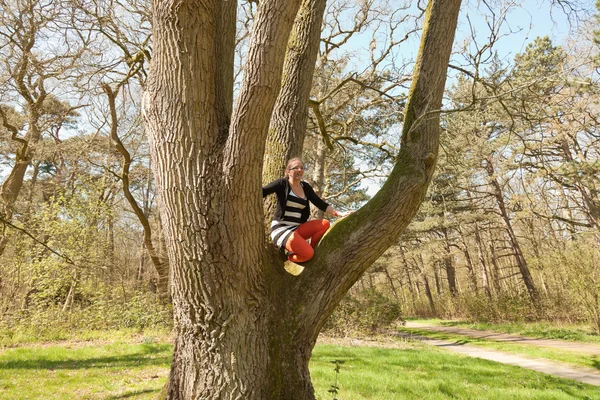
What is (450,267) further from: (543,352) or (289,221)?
(289,221)

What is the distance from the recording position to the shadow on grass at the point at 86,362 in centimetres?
586

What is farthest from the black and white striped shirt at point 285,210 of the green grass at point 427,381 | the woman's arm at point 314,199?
the green grass at point 427,381

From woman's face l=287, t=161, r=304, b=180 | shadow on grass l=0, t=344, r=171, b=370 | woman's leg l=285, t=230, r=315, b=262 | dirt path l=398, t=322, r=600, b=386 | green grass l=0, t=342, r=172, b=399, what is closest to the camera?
woman's leg l=285, t=230, r=315, b=262

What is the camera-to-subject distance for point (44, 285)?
9945 mm

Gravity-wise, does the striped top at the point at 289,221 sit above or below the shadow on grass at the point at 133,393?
above

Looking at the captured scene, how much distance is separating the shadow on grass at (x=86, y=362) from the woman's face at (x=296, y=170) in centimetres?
488

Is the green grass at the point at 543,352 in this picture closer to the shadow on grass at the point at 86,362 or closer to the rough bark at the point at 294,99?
the rough bark at the point at 294,99

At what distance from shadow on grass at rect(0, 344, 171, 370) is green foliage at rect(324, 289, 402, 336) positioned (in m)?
5.86

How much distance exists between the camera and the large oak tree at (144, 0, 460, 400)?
221 cm

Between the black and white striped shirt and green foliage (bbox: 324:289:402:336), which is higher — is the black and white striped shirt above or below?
above

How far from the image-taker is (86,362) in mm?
6289

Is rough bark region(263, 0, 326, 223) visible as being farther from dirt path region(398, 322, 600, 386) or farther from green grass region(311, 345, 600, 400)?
dirt path region(398, 322, 600, 386)

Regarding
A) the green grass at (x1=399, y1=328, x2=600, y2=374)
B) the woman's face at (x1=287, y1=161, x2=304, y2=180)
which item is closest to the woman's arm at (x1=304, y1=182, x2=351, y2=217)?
the woman's face at (x1=287, y1=161, x2=304, y2=180)

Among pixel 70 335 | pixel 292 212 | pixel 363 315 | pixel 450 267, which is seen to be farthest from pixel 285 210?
pixel 450 267
